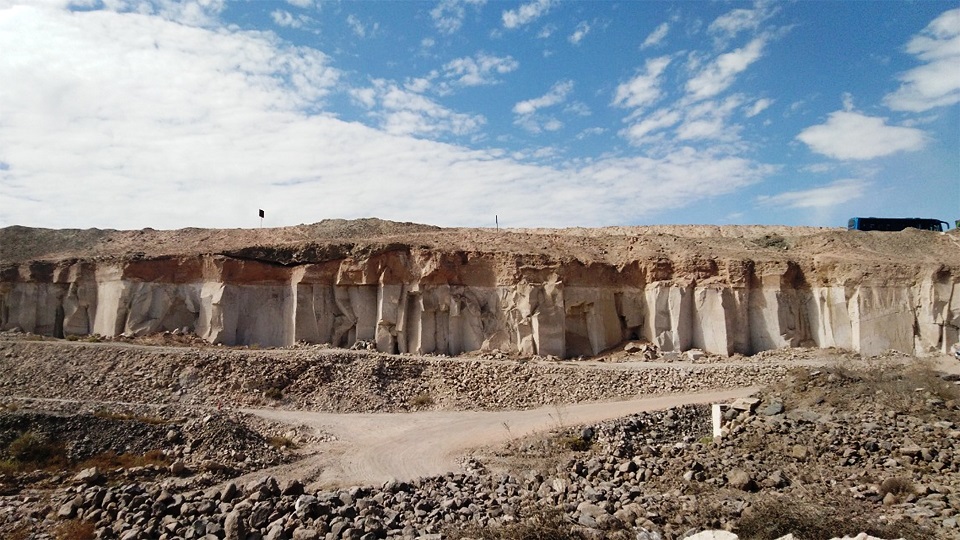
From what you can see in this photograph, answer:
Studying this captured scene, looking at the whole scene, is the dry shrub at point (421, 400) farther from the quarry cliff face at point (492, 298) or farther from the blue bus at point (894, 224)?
the blue bus at point (894, 224)

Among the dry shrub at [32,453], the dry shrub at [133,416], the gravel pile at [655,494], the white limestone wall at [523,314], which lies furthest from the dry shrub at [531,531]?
the white limestone wall at [523,314]

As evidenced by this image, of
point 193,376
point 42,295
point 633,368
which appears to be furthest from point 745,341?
point 42,295

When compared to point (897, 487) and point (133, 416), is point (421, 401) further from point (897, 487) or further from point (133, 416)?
point (897, 487)

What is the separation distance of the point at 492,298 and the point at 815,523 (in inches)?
743

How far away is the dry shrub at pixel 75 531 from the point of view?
29.4ft

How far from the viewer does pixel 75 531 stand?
9.09 metres

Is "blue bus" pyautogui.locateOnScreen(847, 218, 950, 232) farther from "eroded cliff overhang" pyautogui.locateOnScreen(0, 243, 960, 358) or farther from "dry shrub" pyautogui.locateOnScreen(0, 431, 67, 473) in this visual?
"dry shrub" pyautogui.locateOnScreen(0, 431, 67, 473)

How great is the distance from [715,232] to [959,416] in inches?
1447

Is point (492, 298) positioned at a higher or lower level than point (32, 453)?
higher

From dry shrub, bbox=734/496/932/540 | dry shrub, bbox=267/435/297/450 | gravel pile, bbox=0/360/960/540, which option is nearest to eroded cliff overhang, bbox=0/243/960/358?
dry shrub, bbox=267/435/297/450

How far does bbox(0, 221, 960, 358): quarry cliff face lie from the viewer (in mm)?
25375

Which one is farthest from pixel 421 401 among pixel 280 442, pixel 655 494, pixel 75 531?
pixel 75 531

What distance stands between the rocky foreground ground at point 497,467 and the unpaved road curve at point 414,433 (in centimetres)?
68

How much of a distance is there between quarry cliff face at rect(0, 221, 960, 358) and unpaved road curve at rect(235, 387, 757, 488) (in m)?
6.42
